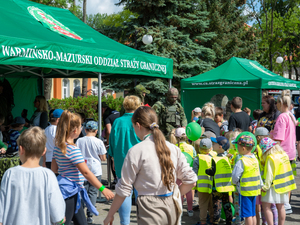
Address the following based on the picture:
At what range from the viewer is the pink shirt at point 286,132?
526cm

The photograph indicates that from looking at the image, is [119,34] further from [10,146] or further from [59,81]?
[59,81]

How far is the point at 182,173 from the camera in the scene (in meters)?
2.64

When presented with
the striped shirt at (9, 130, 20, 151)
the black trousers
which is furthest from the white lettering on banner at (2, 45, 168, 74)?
the black trousers

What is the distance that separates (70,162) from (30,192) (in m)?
0.85

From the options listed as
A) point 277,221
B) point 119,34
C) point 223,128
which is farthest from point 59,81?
point 277,221

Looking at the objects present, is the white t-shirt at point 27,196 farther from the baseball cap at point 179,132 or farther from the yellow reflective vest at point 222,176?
the baseball cap at point 179,132

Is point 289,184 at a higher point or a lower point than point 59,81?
lower

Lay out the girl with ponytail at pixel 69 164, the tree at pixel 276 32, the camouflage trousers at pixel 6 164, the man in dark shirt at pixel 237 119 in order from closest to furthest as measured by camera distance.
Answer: the girl with ponytail at pixel 69 164 < the camouflage trousers at pixel 6 164 < the man in dark shirt at pixel 237 119 < the tree at pixel 276 32

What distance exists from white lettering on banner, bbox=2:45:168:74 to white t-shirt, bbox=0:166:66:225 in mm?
2606

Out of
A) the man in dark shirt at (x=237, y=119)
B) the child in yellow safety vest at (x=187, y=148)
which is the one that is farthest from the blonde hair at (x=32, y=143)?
the man in dark shirt at (x=237, y=119)

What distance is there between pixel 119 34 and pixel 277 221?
16032mm

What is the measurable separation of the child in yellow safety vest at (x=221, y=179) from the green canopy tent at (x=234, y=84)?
20.3 ft

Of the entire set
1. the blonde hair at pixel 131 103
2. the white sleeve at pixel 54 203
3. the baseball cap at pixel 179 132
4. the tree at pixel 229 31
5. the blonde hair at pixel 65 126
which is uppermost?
the tree at pixel 229 31

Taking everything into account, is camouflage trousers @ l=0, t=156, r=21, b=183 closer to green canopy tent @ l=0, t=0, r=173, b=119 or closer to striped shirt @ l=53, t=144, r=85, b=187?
green canopy tent @ l=0, t=0, r=173, b=119
